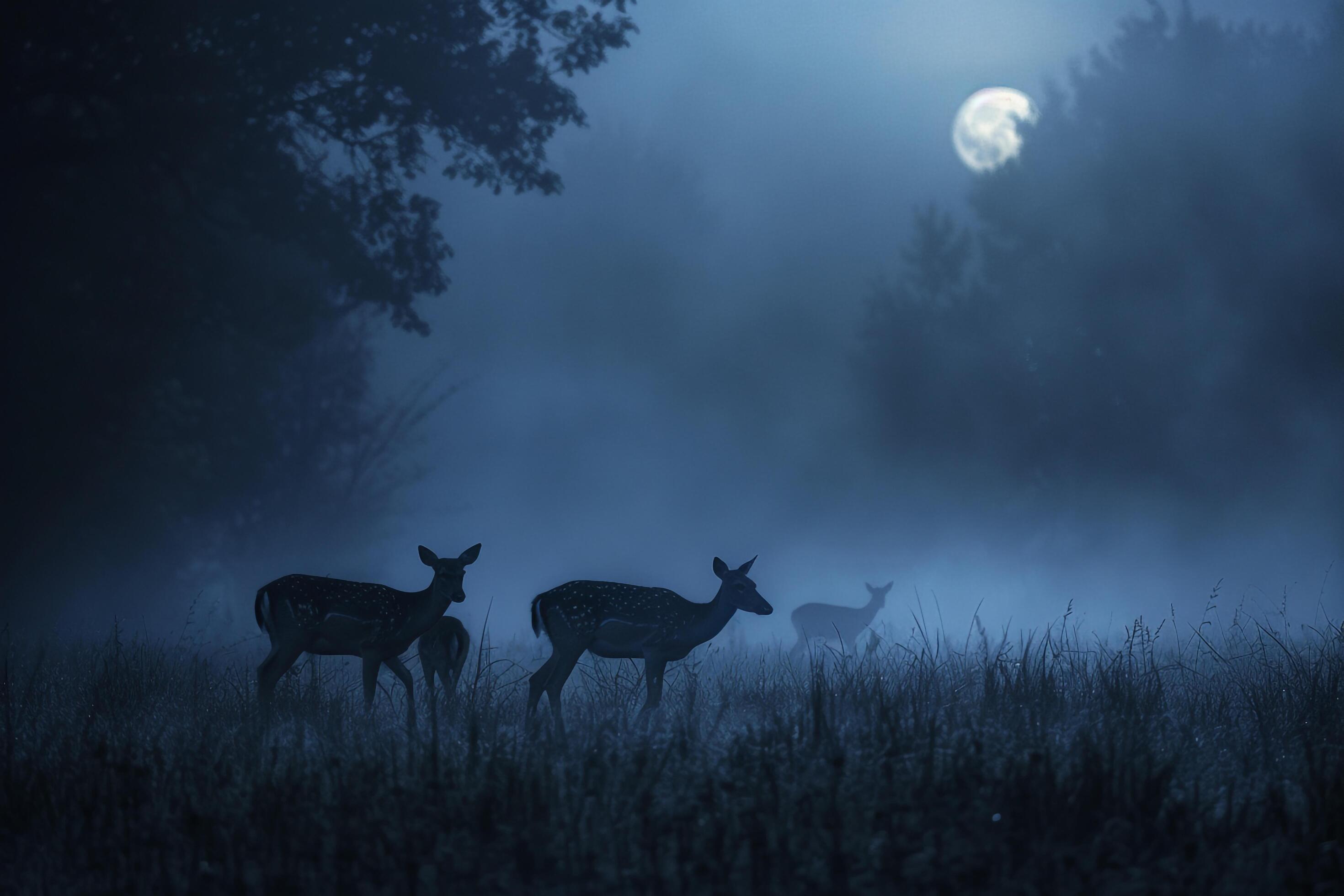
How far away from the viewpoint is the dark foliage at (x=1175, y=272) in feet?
69.0

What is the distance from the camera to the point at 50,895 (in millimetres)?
4180

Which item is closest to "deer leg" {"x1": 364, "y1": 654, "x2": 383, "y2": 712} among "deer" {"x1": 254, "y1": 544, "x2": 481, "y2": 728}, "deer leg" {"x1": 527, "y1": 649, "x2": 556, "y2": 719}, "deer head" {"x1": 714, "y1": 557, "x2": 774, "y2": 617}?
"deer" {"x1": 254, "y1": 544, "x2": 481, "y2": 728}

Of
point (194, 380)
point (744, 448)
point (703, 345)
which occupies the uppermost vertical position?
point (703, 345)

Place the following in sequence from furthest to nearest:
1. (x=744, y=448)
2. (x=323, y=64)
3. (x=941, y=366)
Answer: (x=744, y=448) → (x=941, y=366) → (x=323, y=64)

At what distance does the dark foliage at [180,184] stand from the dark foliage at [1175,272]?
37.0 feet

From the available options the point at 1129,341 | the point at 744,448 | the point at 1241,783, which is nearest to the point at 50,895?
the point at 1241,783

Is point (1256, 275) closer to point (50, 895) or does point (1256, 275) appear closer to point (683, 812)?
point (683, 812)

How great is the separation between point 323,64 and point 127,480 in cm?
599

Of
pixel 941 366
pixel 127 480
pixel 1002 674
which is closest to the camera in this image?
pixel 1002 674

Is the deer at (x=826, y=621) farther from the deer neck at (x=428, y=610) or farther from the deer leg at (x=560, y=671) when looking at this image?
the deer neck at (x=428, y=610)

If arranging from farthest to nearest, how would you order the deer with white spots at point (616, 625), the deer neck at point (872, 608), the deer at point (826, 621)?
the deer neck at point (872, 608), the deer at point (826, 621), the deer with white spots at point (616, 625)

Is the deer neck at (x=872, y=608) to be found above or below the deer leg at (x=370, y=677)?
above

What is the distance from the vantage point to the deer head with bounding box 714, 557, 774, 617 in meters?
8.20

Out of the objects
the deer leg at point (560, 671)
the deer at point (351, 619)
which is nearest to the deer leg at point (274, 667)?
the deer at point (351, 619)
